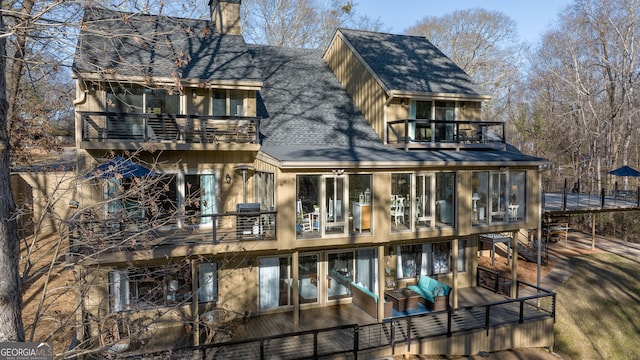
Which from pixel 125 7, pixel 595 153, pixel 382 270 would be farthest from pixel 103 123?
pixel 595 153

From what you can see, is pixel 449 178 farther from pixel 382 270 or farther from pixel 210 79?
pixel 210 79

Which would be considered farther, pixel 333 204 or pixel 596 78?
pixel 596 78

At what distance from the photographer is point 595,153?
105 ft

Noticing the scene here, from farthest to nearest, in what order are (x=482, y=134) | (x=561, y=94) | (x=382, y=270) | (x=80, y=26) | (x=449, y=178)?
(x=561, y=94), (x=482, y=134), (x=449, y=178), (x=382, y=270), (x=80, y=26)

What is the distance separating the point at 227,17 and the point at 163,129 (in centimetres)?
690

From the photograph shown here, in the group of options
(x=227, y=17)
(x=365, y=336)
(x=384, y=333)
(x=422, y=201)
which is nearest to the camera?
(x=365, y=336)

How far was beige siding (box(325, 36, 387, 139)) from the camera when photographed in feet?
54.4

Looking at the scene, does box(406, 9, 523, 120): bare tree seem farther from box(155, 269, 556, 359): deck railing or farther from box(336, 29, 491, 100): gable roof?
box(155, 269, 556, 359): deck railing

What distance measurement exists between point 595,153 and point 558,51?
8.74 m

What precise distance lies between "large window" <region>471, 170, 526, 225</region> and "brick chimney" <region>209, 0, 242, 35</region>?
1084 cm

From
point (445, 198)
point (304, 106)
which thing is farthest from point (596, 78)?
point (304, 106)

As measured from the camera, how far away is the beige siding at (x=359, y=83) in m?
16.6

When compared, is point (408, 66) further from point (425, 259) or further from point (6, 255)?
point (6, 255)

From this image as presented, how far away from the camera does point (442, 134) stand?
16.6 m
